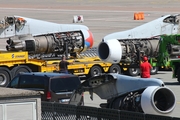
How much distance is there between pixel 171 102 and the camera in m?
13.8

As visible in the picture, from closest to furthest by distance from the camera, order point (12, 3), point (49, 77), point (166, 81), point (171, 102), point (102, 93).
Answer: point (171, 102) < point (102, 93) < point (49, 77) < point (166, 81) < point (12, 3)

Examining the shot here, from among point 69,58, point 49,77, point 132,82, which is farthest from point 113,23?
point 132,82

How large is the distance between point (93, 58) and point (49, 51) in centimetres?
237

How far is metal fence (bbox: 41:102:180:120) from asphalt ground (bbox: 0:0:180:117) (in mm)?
32017

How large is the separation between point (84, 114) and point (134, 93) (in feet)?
7.02

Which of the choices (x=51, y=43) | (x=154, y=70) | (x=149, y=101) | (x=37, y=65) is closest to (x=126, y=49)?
(x=154, y=70)

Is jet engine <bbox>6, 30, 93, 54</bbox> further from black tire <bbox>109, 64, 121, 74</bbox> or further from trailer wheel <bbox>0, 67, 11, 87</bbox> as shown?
trailer wheel <bbox>0, 67, 11, 87</bbox>

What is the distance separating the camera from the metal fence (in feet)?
37.2

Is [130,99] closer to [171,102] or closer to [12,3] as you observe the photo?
[171,102]

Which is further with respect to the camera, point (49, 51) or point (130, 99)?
point (49, 51)

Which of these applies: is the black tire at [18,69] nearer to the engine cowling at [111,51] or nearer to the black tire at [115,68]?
the engine cowling at [111,51]

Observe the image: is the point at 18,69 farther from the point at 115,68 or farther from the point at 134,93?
the point at 134,93

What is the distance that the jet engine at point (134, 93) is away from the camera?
43.8ft

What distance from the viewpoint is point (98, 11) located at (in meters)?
76.2
